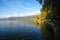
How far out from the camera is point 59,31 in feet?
65.9

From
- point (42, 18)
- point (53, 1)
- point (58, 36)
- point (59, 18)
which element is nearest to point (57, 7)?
Answer: point (53, 1)

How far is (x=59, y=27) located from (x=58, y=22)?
668 mm

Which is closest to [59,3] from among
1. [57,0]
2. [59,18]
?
[57,0]

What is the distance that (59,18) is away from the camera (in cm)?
2045

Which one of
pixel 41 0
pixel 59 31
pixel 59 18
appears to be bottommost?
pixel 59 31

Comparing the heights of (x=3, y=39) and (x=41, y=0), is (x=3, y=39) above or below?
below

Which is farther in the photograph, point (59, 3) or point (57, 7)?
point (57, 7)

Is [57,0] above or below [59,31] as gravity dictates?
above

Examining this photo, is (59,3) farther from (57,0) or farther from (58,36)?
(58,36)

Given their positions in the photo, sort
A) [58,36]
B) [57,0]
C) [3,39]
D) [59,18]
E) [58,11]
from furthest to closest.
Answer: [3,39] < [58,11] < [57,0] < [59,18] < [58,36]

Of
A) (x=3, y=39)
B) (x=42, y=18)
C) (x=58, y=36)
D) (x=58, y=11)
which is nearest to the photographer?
(x=58, y=36)

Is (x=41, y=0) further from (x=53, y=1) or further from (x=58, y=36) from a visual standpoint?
(x=58, y=36)

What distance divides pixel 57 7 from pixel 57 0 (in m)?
1.50

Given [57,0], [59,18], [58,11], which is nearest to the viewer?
[59,18]
